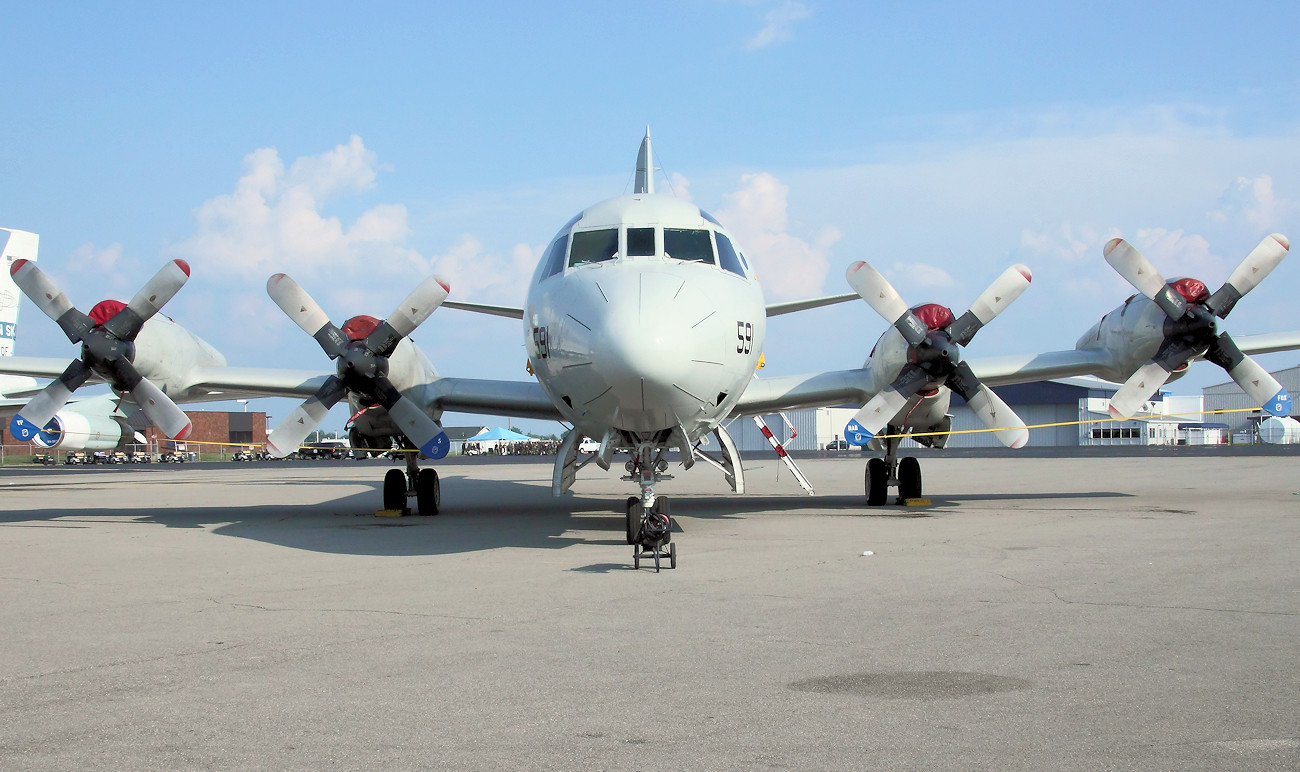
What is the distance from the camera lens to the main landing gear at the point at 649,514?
31.9ft

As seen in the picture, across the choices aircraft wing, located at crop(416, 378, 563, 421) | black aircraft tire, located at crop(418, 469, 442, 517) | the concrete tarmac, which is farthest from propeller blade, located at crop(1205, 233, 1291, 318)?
black aircraft tire, located at crop(418, 469, 442, 517)

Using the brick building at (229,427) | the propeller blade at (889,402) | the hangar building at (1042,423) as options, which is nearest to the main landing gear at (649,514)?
the propeller blade at (889,402)

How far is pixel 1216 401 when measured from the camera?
9500cm

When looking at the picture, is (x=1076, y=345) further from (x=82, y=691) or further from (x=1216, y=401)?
(x=1216, y=401)

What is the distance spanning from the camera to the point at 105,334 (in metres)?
14.9

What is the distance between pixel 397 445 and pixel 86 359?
4.91m

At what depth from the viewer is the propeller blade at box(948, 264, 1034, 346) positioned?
603 inches

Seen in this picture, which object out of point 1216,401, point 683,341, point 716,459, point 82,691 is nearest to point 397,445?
point 716,459

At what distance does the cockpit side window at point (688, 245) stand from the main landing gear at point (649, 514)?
2.16 m

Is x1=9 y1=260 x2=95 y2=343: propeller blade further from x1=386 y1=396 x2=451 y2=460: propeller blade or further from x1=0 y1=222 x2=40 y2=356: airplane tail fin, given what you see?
x1=0 y1=222 x2=40 y2=356: airplane tail fin

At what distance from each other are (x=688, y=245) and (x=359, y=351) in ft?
18.6

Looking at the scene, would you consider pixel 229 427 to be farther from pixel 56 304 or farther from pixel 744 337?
pixel 744 337

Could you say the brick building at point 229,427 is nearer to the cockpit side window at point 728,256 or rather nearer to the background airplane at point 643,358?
the background airplane at point 643,358

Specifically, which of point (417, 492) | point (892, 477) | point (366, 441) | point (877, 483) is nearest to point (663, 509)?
point (366, 441)
